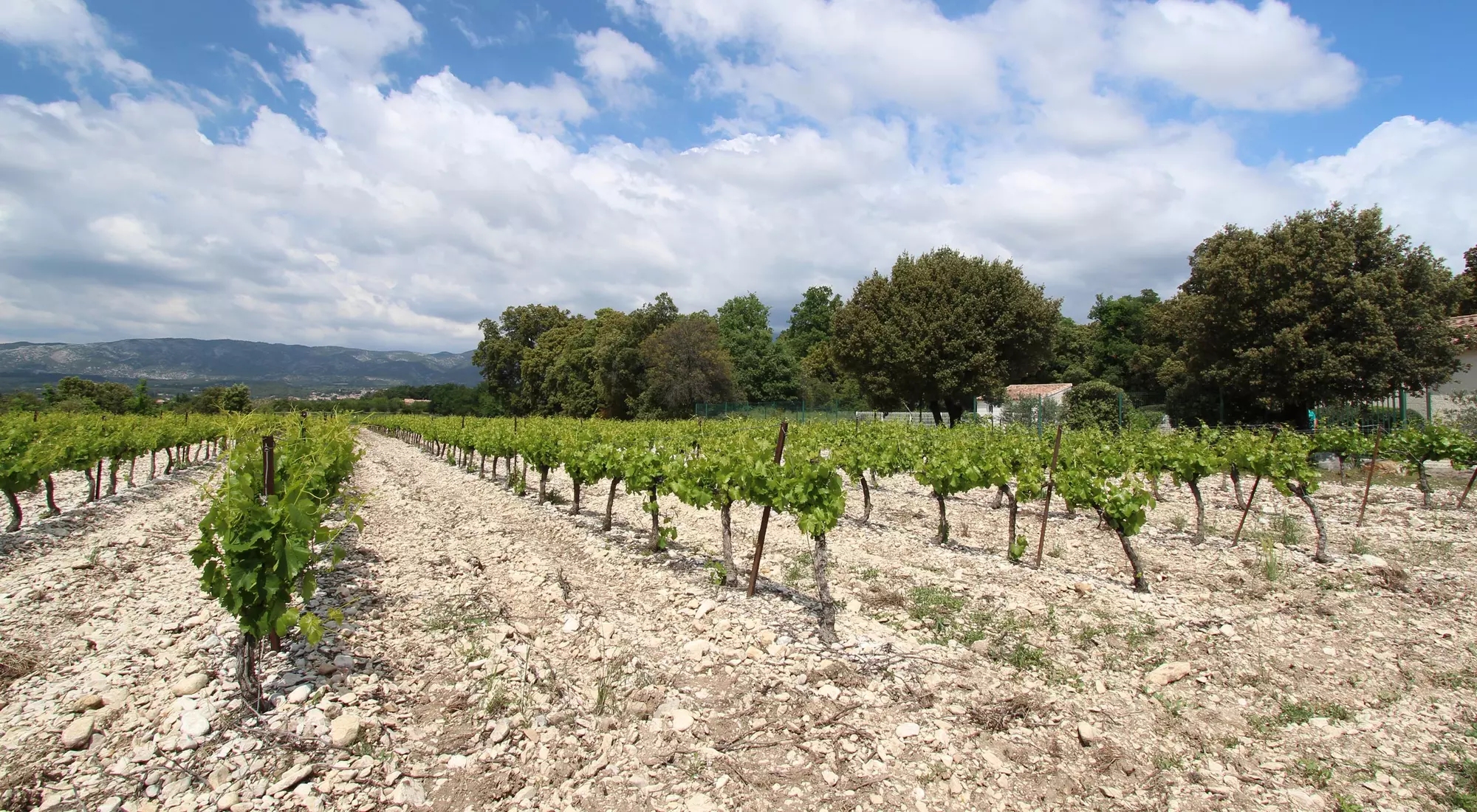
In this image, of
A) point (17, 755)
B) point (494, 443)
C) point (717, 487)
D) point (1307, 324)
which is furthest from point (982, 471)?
point (1307, 324)

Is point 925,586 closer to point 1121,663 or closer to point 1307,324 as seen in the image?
point 1121,663

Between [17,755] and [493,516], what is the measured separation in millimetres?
7705

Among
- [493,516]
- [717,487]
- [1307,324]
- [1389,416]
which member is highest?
[1307,324]

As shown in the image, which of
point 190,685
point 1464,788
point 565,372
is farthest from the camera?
point 565,372

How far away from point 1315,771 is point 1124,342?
157ft

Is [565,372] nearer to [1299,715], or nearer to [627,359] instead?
[627,359]

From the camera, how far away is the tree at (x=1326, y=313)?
18.9 meters

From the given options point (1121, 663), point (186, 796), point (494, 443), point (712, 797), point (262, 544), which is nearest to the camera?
point (186, 796)

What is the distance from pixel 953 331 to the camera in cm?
2694

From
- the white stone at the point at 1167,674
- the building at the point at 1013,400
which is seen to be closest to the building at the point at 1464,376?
the building at the point at 1013,400

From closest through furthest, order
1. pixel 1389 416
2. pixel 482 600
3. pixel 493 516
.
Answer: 1. pixel 482 600
2. pixel 493 516
3. pixel 1389 416

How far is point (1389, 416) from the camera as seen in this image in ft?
61.5

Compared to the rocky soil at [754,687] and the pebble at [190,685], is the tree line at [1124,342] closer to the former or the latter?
the rocky soil at [754,687]

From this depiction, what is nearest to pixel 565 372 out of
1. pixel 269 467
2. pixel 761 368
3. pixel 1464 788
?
pixel 761 368
